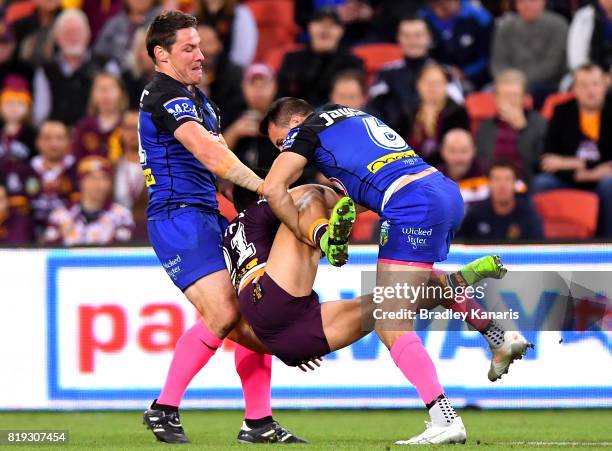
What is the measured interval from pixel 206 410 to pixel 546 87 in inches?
223

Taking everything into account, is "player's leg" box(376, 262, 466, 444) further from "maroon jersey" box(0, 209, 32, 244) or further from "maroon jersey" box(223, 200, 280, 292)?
"maroon jersey" box(0, 209, 32, 244)

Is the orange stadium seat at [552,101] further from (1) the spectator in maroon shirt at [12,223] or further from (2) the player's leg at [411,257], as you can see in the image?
(2) the player's leg at [411,257]

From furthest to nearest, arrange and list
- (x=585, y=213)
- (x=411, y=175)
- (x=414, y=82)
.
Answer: (x=414, y=82)
(x=585, y=213)
(x=411, y=175)

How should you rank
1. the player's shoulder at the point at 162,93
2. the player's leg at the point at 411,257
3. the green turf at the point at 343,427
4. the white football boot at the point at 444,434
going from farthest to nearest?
1. the player's shoulder at the point at 162,93
2. the green turf at the point at 343,427
3. the player's leg at the point at 411,257
4. the white football boot at the point at 444,434

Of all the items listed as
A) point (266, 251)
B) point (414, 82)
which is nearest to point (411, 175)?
point (266, 251)

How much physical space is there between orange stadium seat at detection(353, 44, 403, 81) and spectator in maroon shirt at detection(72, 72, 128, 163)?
269cm

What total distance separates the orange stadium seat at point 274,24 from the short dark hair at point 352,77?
228cm

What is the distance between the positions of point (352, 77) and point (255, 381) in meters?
5.55

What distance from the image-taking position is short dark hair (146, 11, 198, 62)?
7.83 metres

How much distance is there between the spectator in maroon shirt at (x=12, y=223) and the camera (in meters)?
12.8

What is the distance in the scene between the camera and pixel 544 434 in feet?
27.0

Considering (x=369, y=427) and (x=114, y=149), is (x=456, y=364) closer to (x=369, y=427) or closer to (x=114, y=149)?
(x=369, y=427)

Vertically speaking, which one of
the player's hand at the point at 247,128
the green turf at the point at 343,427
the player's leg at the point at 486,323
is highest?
the player's hand at the point at 247,128

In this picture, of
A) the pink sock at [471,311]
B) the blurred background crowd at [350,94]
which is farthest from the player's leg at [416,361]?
the blurred background crowd at [350,94]
